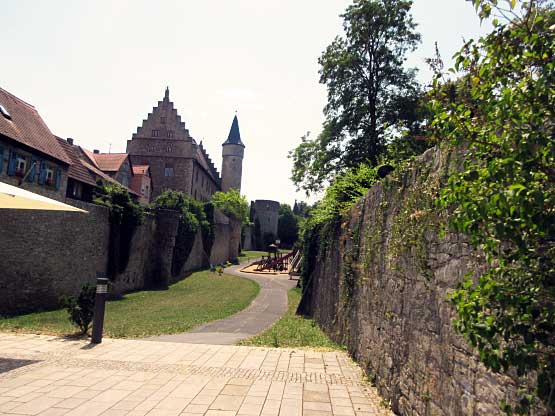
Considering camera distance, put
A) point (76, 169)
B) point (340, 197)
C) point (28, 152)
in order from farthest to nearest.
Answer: point (76, 169), point (28, 152), point (340, 197)

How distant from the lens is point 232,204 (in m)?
58.1

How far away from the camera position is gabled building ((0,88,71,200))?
665 inches

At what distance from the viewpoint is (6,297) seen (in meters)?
13.7

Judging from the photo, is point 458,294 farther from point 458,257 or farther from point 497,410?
point 458,257

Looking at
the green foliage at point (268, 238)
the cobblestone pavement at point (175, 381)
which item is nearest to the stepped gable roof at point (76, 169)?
the cobblestone pavement at point (175, 381)

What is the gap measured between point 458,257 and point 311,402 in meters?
2.45

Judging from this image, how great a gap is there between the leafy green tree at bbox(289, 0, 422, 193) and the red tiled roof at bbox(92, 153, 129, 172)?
20.1 meters

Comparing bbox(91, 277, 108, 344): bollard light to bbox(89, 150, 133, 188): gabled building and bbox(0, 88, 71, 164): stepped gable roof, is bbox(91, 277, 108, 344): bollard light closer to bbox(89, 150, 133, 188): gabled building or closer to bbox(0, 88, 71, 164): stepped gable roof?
bbox(0, 88, 71, 164): stepped gable roof

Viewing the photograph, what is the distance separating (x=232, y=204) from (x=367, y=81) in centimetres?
4021

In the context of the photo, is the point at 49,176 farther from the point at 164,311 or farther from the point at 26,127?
the point at 164,311

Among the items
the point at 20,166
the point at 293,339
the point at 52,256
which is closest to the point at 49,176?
the point at 20,166

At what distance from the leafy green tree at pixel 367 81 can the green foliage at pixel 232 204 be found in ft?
120

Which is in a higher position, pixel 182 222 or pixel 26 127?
pixel 26 127

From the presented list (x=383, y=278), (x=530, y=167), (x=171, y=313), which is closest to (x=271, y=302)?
(x=171, y=313)
